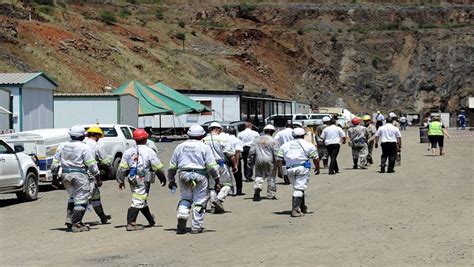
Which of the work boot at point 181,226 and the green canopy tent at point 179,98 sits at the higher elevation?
the green canopy tent at point 179,98

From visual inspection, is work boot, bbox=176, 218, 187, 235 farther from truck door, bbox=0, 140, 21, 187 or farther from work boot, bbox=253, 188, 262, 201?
truck door, bbox=0, 140, 21, 187

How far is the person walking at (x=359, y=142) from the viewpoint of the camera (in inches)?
987

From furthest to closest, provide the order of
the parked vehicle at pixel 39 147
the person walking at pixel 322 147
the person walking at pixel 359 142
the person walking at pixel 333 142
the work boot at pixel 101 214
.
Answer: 1. the person walking at pixel 322 147
2. the person walking at pixel 359 142
3. the person walking at pixel 333 142
4. the parked vehicle at pixel 39 147
5. the work boot at pixel 101 214

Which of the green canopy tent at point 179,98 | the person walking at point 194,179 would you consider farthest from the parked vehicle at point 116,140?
the green canopy tent at point 179,98

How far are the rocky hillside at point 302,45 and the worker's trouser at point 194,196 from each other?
169 ft

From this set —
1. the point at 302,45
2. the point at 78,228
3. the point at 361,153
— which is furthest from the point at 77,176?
the point at 302,45

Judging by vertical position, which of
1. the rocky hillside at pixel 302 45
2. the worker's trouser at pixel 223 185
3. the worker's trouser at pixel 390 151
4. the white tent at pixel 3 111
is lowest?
the worker's trouser at pixel 223 185

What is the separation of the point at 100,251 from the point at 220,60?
73710 millimetres

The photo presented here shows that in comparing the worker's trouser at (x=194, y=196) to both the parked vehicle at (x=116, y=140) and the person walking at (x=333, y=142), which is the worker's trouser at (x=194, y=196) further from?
the parked vehicle at (x=116, y=140)

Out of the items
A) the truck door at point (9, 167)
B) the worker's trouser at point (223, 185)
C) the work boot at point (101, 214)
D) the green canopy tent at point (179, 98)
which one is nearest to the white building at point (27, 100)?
the truck door at point (9, 167)

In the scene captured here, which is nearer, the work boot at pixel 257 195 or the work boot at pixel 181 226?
the work boot at pixel 181 226

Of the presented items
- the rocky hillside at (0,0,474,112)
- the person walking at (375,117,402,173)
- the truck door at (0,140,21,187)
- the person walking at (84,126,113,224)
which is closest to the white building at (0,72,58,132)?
the truck door at (0,140,21,187)

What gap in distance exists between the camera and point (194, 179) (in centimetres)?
1223

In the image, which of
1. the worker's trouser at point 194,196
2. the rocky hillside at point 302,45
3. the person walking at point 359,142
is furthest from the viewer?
the rocky hillside at point 302,45
